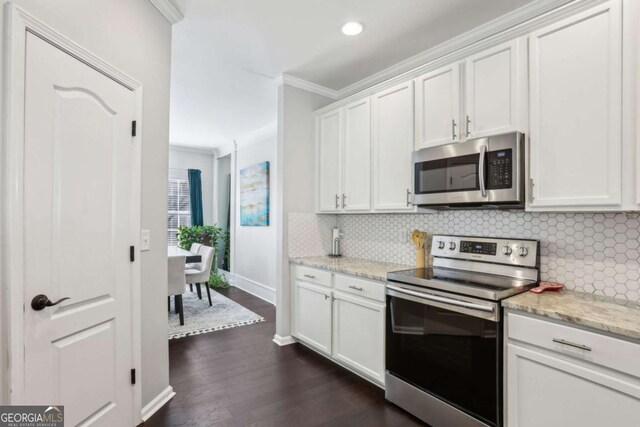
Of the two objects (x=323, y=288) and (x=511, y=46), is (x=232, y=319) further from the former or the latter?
(x=511, y=46)

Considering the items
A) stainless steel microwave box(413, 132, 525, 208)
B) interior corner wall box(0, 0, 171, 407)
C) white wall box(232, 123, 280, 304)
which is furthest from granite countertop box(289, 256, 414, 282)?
white wall box(232, 123, 280, 304)

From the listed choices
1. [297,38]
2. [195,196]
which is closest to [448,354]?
[297,38]

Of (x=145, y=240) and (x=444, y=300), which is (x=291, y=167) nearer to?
(x=145, y=240)

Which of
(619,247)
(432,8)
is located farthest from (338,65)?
(619,247)

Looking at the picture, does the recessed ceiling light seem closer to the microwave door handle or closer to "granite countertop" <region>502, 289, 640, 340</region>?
the microwave door handle

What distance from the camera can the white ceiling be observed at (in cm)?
224

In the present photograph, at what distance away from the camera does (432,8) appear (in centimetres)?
223

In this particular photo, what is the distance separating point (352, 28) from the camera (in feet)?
8.13

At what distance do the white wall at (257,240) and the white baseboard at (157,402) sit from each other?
2602 millimetres

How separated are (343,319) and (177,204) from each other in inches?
201

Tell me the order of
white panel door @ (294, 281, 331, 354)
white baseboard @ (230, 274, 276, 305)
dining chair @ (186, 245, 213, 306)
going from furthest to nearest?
1. white baseboard @ (230, 274, 276, 305)
2. dining chair @ (186, 245, 213, 306)
3. white panel door @ (294, 281, 331, 354)

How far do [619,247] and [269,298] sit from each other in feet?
13.8

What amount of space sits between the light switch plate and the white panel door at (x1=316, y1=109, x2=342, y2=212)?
68.1 inches

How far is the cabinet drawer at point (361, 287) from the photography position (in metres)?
2.42
